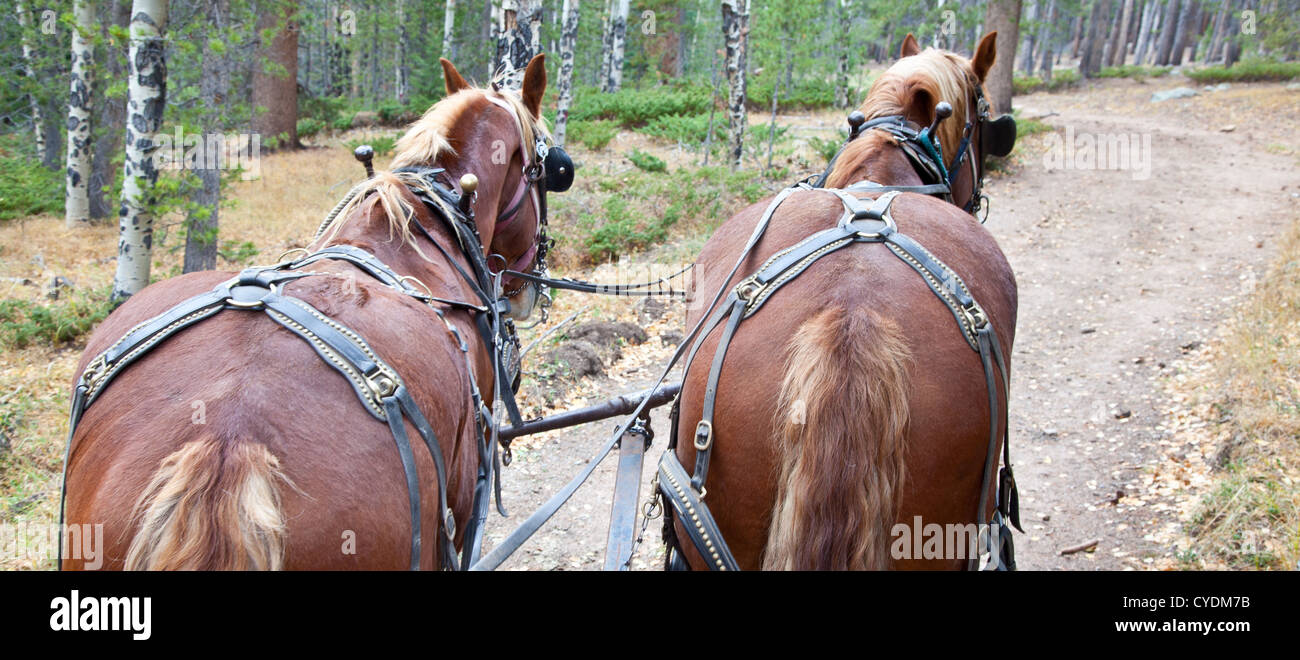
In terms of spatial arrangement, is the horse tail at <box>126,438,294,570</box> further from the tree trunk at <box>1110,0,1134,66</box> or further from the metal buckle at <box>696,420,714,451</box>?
the tree trunk at <box>1110,0,1134,66</box>

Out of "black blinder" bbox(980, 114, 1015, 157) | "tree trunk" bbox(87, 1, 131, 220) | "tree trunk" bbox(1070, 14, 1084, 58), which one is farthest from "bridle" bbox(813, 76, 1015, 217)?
"tree trunk" bbox(1070, 14, 1084, 58)

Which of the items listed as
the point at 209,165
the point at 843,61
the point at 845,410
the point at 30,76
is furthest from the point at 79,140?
the point at 843,61

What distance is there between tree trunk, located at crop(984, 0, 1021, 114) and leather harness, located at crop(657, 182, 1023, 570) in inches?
571

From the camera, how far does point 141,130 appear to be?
671cm

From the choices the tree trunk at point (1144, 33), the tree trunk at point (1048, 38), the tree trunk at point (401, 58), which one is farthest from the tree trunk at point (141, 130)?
the tree trunk at point (1144, 33)

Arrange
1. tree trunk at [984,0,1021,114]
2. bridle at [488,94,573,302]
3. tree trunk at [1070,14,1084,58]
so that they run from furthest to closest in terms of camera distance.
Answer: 1. tree trunk at [1070,14,1084,58]
2. tree trunk at [984,0,1021,114]
3. bridle at [488,94,573,302]

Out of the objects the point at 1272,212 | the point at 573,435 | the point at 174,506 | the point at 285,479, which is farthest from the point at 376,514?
the point at 1272,212

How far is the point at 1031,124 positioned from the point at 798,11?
5.90 metres

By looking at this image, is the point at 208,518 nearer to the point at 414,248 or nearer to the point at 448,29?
the point at 414,248

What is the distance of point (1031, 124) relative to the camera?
16422mm

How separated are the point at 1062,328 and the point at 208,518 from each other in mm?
8746

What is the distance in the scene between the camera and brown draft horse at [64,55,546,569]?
159 cm

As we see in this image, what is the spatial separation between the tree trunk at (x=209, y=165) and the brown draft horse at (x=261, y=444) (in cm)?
638

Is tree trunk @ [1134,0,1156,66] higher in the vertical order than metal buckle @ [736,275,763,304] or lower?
higher
